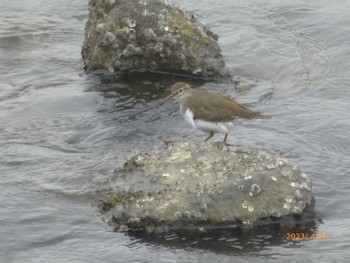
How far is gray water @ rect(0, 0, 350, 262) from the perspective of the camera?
7.07 meters

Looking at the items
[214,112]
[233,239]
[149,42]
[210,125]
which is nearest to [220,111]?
[214,112]

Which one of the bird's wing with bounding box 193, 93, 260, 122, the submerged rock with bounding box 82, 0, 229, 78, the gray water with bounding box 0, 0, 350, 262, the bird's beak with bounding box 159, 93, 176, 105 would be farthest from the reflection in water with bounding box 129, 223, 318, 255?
the submerged rock with bounding box 82, 0, 229, 78

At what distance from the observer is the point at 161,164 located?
7.80 meters

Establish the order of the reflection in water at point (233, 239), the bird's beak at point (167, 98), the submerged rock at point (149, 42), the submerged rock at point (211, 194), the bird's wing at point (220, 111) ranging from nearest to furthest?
1. the reflection in water at point (233, 239)
2. the submerged rock at point (211, 194)
3. the bird's wing at point (220, 111)
4. the bird's beak at point (167, 98)
5. the submerged rock at point (149, 42)

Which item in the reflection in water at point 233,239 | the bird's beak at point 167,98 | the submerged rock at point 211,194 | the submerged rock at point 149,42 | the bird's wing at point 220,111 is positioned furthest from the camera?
the submerged rock at point 149,42

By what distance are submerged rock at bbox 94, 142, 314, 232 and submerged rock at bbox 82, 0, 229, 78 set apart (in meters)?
3.56

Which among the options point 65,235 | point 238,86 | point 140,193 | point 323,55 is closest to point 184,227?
point 140,193

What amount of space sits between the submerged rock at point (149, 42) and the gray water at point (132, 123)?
289mm

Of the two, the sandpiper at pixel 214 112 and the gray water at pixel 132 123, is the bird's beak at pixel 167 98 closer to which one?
the gray water at pixel 132 123

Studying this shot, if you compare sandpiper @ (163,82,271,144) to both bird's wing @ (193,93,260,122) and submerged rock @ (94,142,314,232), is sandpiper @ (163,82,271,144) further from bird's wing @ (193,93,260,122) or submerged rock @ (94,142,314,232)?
submerged rock @ (94,142,314,232)

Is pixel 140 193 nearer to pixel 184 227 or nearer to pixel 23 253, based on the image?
pixel 184 227

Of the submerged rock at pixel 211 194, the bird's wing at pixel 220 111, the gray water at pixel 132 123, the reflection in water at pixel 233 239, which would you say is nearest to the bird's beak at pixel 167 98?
the gray water at pixel 132 123

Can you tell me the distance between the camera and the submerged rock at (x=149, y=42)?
36.5 feet

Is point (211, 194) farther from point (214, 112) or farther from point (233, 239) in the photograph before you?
point (214, 112)
